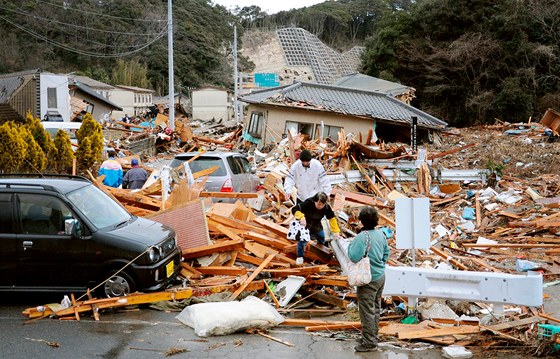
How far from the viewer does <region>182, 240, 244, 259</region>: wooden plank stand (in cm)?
902

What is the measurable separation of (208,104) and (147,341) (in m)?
63.1

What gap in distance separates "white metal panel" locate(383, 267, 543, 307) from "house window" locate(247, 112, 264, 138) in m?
→ 24.2

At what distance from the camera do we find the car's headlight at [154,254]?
7777 millimetres

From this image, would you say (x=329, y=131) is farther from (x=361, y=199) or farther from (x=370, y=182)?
(x=361, y=199)

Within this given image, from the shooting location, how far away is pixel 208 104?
68.4m

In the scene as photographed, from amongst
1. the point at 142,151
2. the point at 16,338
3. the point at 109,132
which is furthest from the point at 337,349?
the point at 109,132

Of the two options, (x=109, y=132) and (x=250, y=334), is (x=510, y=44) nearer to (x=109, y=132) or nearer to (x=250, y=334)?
(x=109, y=132)

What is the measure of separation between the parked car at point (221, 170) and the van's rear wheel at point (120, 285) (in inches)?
238

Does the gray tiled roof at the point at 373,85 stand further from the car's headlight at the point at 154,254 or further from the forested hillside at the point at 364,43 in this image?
the car's headlight at the point at 154,254

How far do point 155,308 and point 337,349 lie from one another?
9.17ft

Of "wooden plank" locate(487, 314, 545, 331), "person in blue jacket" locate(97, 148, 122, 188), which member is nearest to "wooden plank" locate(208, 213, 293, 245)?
"wooden plank" locate(487, 314, 545, 331)

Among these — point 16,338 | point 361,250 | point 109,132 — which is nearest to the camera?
point 361,250

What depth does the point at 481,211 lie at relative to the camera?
14.6 meters

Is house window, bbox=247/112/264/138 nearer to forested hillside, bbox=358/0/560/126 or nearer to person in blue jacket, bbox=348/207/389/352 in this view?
forested hillside, bbox=358/0/560/126
